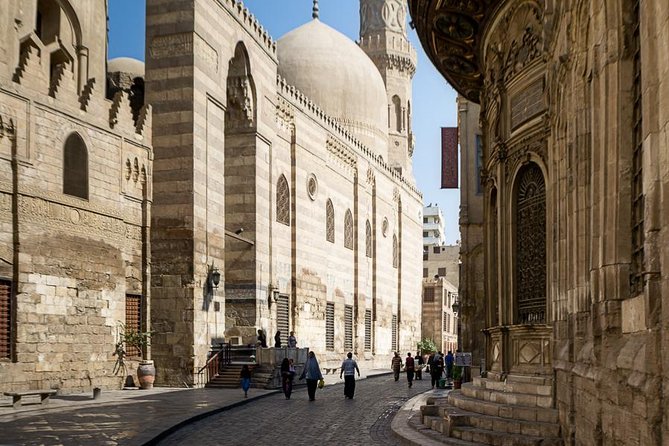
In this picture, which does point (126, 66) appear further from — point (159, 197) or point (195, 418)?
point (195, 418)

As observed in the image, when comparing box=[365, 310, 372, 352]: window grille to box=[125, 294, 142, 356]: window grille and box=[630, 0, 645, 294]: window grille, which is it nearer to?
box=[125, 294, 142, 356]: window grille

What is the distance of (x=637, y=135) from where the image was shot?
22.6ft

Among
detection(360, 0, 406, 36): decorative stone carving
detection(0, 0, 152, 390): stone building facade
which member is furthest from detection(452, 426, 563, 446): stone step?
detection(360, 0, 406, 36): decorative stone carving

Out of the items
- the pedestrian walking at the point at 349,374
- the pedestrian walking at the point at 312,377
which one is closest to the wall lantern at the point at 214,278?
the pedestrian walking at the point at 312,377

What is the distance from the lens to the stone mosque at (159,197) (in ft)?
59.3

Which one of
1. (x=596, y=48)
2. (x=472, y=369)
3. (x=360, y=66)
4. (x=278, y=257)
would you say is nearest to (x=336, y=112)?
(x=360, y=66)

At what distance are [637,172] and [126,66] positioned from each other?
1004 inches

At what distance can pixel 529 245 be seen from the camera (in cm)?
1276

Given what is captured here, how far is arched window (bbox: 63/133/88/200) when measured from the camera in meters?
19.3

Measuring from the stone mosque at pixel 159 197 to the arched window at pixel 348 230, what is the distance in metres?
1.08

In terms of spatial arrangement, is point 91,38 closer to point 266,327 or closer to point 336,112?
point 266,327

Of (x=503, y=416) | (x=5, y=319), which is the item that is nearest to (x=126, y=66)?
(x=5, y=319)

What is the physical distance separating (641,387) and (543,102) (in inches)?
285

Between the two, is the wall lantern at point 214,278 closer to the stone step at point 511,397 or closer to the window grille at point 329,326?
the stone step at point 511,397
